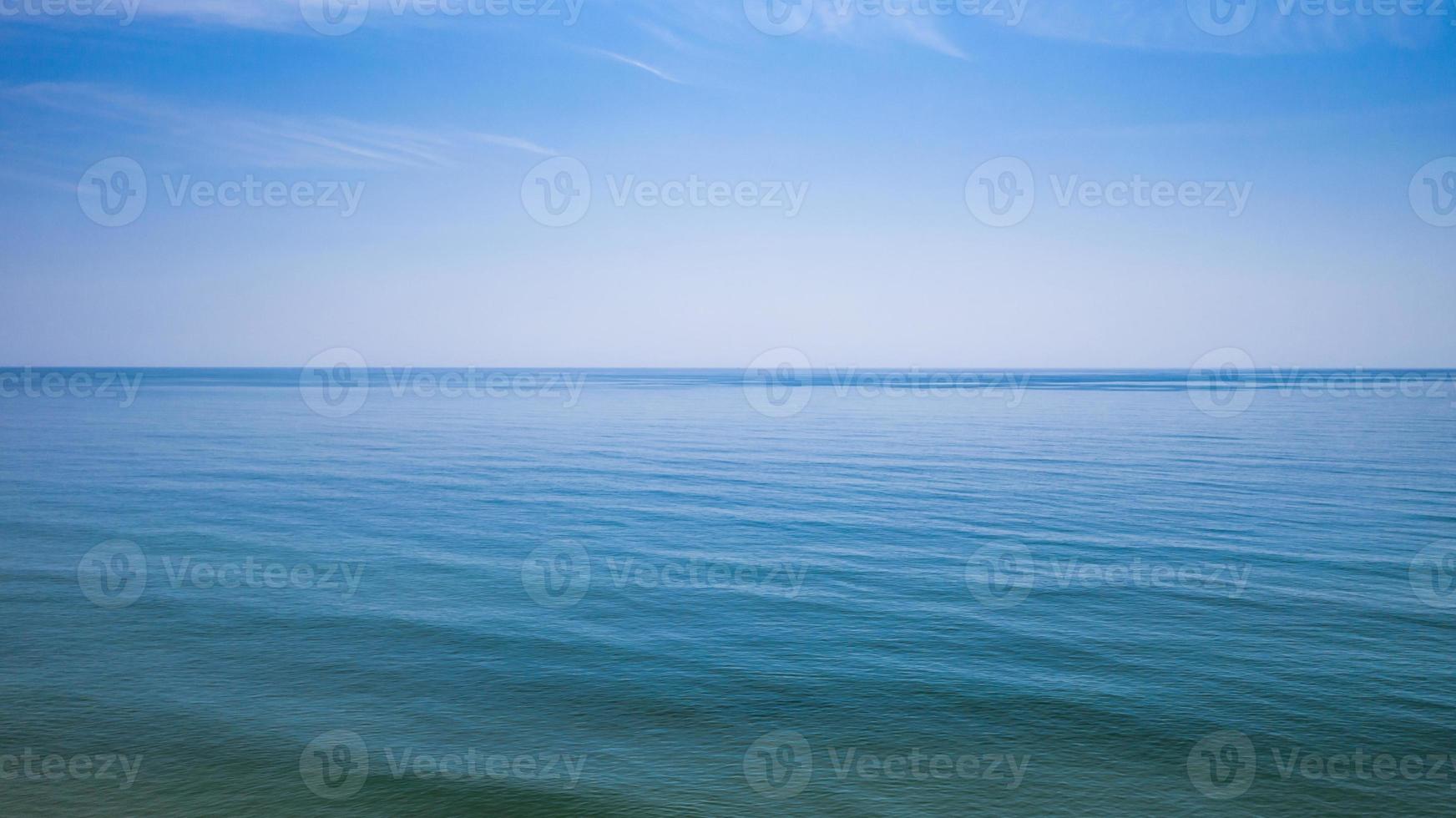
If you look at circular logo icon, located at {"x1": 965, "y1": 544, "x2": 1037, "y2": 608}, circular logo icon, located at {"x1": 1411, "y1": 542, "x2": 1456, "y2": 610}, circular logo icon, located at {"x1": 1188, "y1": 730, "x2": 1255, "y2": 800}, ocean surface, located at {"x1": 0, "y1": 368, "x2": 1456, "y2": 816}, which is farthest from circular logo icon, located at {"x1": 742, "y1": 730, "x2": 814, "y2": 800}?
circular logo icon, located at {"x1": 1411, "y1": 542, "x2": 1456, "y2": 610}

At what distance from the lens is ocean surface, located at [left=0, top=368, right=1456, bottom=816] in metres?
11.9

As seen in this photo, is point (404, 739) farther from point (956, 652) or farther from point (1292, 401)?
point (1292, 401)

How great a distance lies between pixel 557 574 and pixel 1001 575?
1143cm

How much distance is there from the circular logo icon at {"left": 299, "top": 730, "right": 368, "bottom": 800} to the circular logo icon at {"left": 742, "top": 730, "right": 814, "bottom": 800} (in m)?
5.53

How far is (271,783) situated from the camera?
38.7 ft

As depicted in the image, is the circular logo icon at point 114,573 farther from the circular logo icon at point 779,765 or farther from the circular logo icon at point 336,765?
the circular logo icon at point 779,765

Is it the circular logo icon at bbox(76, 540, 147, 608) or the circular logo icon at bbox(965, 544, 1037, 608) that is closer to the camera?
the circular logo icon at bbox(965, 544, 1037, 608)

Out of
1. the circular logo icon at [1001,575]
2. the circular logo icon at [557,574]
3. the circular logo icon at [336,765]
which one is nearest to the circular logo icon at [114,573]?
the circular logo icon at [557,574]

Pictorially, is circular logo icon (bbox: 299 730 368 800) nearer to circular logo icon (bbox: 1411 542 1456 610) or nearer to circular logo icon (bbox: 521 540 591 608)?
circular logo icon (bbox: 521 540 591 608)

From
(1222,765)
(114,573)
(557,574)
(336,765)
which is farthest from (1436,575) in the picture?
(114,573)

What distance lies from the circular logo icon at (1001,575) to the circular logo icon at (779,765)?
25.3ft

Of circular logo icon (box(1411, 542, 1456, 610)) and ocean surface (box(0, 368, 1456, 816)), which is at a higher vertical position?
circular logo icon (box(1411, 542, 1456, 610))

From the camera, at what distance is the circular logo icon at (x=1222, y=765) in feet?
38.0

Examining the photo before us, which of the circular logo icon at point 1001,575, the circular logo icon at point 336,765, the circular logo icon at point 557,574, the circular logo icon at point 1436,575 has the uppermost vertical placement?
the circular logo icon at point 1436,575
